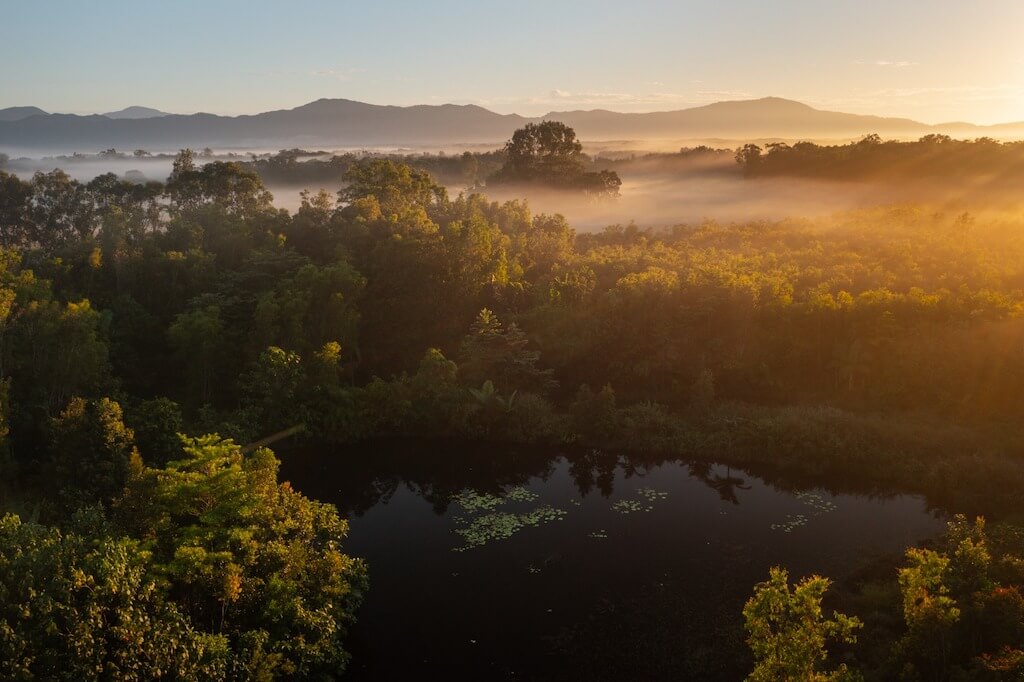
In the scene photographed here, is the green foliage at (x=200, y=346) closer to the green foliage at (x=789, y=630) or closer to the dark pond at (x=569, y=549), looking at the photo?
the dark pond at (x=569, y=549)

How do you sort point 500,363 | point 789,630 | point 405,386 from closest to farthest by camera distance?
1. point 789,630
2. point 405,386
3. point 500,363

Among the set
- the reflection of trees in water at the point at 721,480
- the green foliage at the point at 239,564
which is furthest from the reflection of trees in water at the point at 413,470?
the green foliage at the point at 239,564

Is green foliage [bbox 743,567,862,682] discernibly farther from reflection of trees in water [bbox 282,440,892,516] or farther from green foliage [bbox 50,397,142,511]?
green foliage [bbox 50,397,142,511]

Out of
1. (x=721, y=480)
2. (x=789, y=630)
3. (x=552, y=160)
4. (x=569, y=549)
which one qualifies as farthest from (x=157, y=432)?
(x=552, y=160)

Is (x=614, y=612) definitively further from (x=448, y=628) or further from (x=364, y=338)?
(x=364, y=338)

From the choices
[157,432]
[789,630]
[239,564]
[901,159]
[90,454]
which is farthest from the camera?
[901,159]

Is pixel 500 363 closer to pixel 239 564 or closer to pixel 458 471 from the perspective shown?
pixel 458 471
